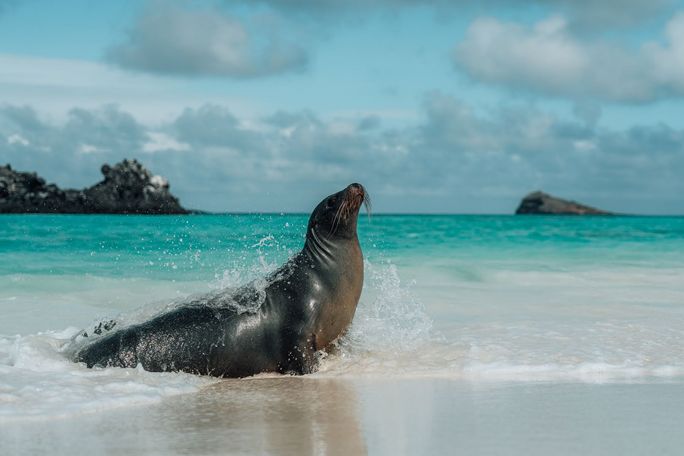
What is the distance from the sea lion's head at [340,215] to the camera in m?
8.30

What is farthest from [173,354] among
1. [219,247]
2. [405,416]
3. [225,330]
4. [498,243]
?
[498,243]

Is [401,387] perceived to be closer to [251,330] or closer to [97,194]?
[251,330]

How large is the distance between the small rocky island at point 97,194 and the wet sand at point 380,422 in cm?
8826

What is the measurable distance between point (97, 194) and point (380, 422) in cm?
9663

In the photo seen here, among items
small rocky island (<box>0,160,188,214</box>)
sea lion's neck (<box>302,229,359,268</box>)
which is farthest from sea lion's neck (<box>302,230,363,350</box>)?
small rocky island (<box>0,160,188,214</box>)

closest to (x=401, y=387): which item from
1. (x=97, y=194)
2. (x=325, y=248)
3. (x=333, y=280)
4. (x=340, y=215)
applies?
(x=333, y=280)

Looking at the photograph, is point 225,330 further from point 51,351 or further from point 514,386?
point 514,386

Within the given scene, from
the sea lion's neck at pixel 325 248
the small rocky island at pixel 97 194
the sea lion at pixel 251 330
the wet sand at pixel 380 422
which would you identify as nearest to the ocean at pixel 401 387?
the wet sand at pixel 380 422

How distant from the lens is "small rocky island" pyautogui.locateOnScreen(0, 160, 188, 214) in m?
93.9

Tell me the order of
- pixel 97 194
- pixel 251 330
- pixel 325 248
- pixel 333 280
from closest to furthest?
pixel 251 330 → pixel 333 280 → pixel 325 248 → pixel 97 194

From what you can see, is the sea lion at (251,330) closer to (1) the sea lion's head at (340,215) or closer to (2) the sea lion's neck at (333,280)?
(2) the sea lion's neck at (333,280)

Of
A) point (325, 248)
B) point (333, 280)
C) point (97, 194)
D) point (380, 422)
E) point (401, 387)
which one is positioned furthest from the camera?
point (97, 194)

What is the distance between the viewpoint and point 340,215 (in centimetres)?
834

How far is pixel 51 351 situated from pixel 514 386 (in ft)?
14.2
